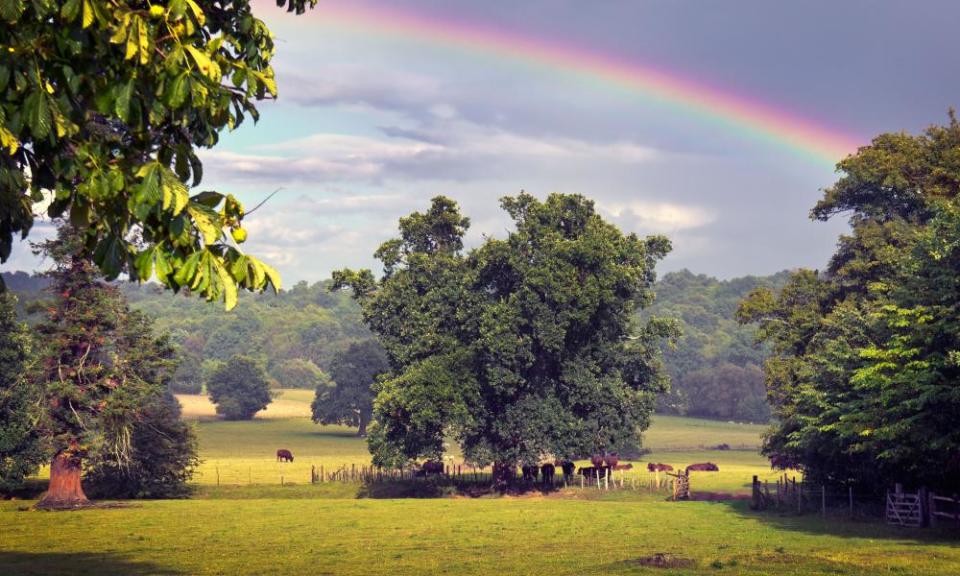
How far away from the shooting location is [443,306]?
72938 mm

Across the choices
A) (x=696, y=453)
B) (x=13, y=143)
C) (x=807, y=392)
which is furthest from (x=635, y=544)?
(x=696, y=453)

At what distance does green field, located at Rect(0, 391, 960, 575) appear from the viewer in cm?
3231

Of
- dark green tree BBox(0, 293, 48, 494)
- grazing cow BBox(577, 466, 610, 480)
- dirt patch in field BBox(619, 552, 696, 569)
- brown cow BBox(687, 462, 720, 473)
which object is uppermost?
dark green tree BBox(0, 293, 48, 494)

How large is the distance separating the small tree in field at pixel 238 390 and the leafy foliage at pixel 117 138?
161 m

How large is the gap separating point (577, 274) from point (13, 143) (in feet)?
199

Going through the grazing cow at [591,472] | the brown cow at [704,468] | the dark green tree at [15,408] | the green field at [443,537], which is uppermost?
the dark green tree at [15,408]

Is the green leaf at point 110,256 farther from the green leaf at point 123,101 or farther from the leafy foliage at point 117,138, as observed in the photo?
the green leaf at point 123,101

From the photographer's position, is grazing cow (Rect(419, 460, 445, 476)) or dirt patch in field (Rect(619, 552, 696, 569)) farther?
grazing cow (Rect(419, 460, 445, 476))

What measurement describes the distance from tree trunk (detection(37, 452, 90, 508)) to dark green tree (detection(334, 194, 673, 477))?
773 inches

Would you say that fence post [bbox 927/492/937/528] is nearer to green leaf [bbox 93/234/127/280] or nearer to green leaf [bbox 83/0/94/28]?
green leaf [bbox 93/234/127/280]

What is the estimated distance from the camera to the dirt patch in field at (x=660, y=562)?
31766 millimetres

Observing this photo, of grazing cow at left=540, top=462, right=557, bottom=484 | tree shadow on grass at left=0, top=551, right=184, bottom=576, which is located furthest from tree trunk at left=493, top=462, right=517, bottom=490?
tree shadow on grass at left=0, top=551, right=184, bottom=576

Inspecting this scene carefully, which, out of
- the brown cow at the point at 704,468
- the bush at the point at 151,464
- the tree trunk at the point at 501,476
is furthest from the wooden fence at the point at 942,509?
the brown cow at the point at 704,468

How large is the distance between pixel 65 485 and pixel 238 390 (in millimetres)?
110207
